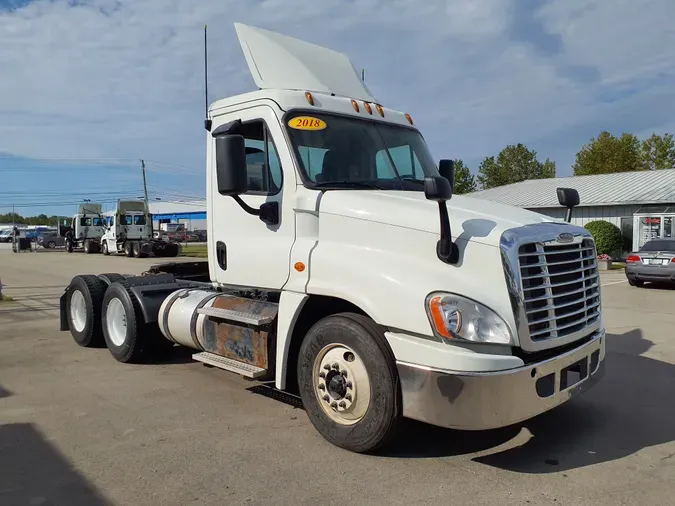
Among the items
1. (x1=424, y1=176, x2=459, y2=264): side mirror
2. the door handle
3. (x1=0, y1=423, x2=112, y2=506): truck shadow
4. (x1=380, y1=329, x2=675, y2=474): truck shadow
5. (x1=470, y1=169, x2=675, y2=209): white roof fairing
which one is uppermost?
(x1=470, y1=169, x2=675, y2=209): white roof fairing

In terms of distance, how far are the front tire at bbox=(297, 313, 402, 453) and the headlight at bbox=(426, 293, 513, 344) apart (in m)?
0.48

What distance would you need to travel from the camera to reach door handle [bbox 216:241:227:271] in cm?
559

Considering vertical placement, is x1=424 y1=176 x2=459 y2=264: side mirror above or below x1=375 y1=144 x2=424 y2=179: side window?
below

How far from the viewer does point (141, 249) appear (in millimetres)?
32875

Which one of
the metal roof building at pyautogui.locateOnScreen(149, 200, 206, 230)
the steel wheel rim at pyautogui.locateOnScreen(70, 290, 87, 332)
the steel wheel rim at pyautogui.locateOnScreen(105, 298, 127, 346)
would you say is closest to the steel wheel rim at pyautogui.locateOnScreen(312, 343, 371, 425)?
the steel wheel rim at pyautogui.locateOnScreen(105, 298, 127, 346)

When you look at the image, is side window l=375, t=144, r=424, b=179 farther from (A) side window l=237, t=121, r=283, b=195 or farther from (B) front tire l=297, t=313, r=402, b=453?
(B) front tire l=297, t=313, r=402, b=453

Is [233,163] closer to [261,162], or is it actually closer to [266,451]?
[261,162]

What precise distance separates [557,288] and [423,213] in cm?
109

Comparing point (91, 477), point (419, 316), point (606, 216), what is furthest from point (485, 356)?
point (606, 216)

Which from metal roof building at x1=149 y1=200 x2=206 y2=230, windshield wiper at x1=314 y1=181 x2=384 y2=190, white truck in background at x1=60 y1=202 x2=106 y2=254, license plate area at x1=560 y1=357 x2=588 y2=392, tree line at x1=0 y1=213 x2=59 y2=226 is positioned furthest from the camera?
tree line at x1=0 y1=213 x2=59 y2=226

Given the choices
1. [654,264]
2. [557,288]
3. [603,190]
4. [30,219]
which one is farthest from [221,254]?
[30,219]

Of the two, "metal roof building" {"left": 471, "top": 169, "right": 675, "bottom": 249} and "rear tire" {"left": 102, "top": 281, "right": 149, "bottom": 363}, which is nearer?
"rear tire" {"left": 102, "top": 281, "right": 149, "bottom": 363}

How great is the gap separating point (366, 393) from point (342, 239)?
45.8 inches

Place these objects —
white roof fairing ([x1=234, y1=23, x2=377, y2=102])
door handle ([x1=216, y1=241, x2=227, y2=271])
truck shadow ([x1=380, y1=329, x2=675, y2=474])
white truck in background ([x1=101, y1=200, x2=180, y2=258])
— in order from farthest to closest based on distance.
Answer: white truck in background ([x1=101, y1=200, x2=180, y2=258]) → door handle ([x1=216, y1=241, x2=227, y2=271]) → white roof fairing ([x1=234, y1=23, x2=377, y2=102]) → truck shadow ([x1=380, y1=329, x2=675, y2=474])
